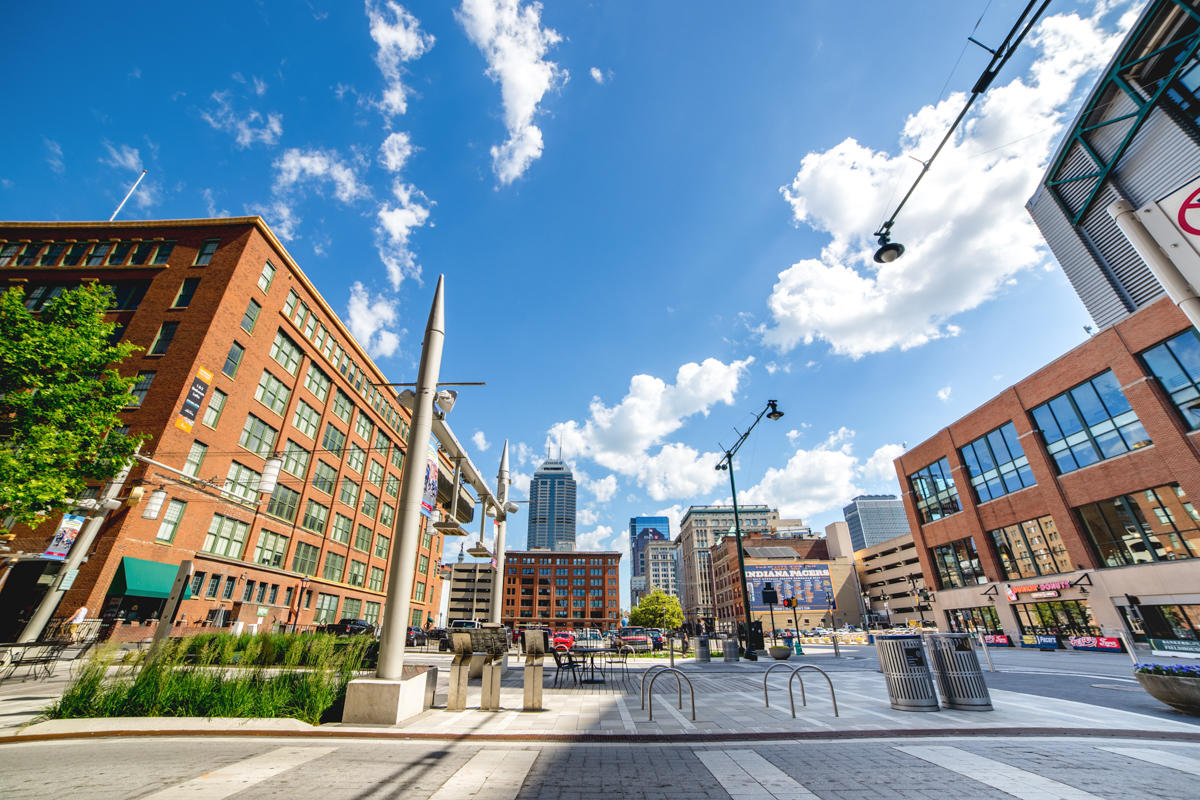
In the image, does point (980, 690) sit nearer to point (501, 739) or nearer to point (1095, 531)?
point (501, 739)

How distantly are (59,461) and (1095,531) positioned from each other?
5462 centimetres

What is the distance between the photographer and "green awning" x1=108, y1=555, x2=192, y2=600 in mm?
22094

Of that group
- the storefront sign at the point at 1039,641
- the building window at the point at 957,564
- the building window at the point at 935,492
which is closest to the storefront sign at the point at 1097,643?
the storefront sign at the point at 1039,641

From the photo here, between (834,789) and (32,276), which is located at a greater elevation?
(32,276)

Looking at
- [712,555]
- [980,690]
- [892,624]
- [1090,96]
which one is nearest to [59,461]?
[980,690]

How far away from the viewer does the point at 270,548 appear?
3288 centimetres

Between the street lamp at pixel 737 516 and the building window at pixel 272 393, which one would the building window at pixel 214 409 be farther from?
the street lamp at pixel 737 516

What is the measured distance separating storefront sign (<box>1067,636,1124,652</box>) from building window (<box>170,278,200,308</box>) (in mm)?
59783

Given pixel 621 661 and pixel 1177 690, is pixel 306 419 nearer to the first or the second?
pixel 621 661

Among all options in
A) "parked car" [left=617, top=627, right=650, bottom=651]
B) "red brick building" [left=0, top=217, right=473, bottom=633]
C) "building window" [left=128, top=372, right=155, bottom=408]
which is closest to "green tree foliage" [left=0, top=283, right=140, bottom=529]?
"red brick building" [left=0, top=217, right=473, bottom=633]

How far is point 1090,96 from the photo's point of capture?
27.0m

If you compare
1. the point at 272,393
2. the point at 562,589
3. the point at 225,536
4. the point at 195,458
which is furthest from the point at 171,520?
the point at 562,589

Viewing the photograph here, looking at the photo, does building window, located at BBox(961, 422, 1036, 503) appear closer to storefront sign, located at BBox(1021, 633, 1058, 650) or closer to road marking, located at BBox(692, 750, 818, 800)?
storefront sign, located at BBox(1021, 633, 1058, 650)

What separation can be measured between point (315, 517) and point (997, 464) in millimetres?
56138
